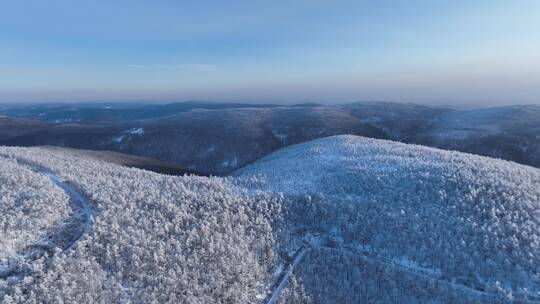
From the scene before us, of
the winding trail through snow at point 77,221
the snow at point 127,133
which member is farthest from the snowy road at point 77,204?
the snow at point 127,133

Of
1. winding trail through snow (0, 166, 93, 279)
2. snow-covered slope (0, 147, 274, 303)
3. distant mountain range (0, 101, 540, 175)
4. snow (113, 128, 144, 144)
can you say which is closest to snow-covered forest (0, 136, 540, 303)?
snow-covered slope (0, 147, 274, 303)

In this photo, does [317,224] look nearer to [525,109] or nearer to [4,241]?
[4,241]

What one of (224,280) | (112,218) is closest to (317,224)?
(224,280)

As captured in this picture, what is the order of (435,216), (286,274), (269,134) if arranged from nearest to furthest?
(286,274), (435,216), (269,134)

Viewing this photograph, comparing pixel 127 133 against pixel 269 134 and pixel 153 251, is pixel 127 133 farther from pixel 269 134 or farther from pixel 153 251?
pixel 153 251

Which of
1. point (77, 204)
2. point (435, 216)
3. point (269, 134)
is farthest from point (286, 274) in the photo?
point (269, 134)

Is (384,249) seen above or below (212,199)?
below

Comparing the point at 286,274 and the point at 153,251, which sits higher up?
the point at 153,251
